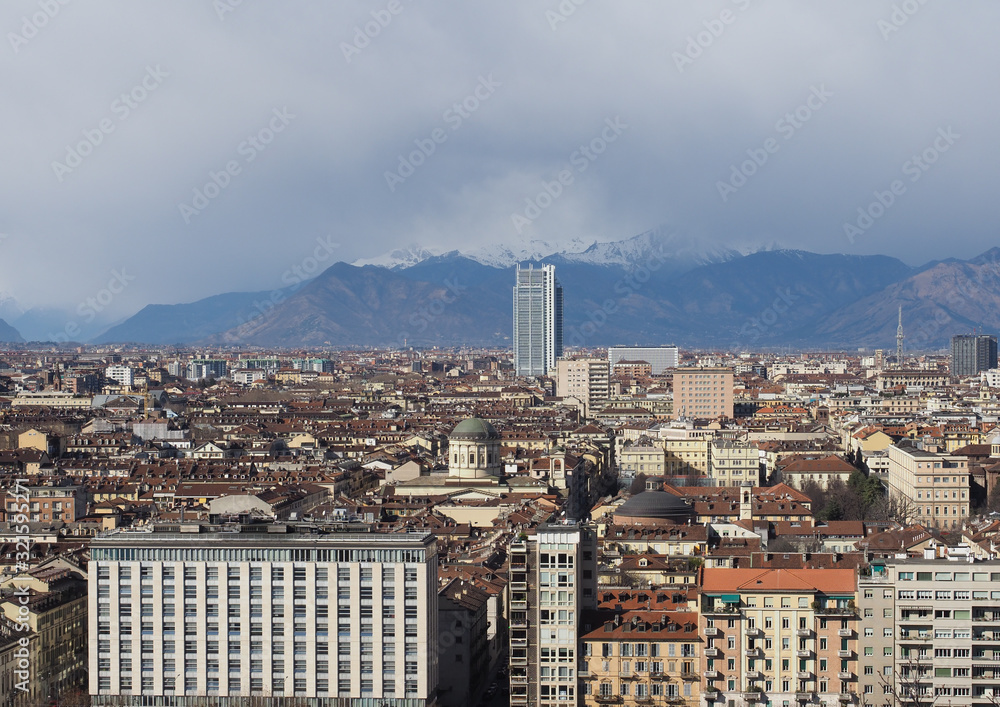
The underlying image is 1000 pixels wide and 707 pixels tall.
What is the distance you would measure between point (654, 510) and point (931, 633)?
26748mm

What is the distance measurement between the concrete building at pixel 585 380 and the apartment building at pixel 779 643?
13070 cm

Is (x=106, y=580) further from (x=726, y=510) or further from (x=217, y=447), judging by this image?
(x=217, y=447)

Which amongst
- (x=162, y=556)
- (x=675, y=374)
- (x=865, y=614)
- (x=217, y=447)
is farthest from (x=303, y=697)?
(x=675, y=374)

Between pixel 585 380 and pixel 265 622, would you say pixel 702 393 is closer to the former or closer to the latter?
pixel 585 380

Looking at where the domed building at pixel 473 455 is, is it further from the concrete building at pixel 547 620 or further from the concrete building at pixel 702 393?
the concrete building at pixel 702 393

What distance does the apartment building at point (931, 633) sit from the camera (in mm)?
40750

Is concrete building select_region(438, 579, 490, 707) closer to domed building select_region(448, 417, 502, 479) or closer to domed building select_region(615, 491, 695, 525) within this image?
domed building select_region(615, 491, 695, 525)

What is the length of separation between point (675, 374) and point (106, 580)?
361 ft

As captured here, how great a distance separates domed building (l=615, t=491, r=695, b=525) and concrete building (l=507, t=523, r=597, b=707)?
78.3 feet

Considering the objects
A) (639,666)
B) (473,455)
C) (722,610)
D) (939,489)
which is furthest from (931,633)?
(473,455)

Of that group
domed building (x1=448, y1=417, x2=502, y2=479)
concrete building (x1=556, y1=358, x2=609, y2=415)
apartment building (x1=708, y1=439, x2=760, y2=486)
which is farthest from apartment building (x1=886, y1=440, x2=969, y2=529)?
concrete building (x1=556, y1=358, x2=609, y2=415)

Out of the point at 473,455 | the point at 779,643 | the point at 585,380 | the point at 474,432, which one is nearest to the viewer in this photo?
the point at 779,643

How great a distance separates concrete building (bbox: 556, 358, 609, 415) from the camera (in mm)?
175500

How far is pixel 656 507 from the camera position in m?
67.7
